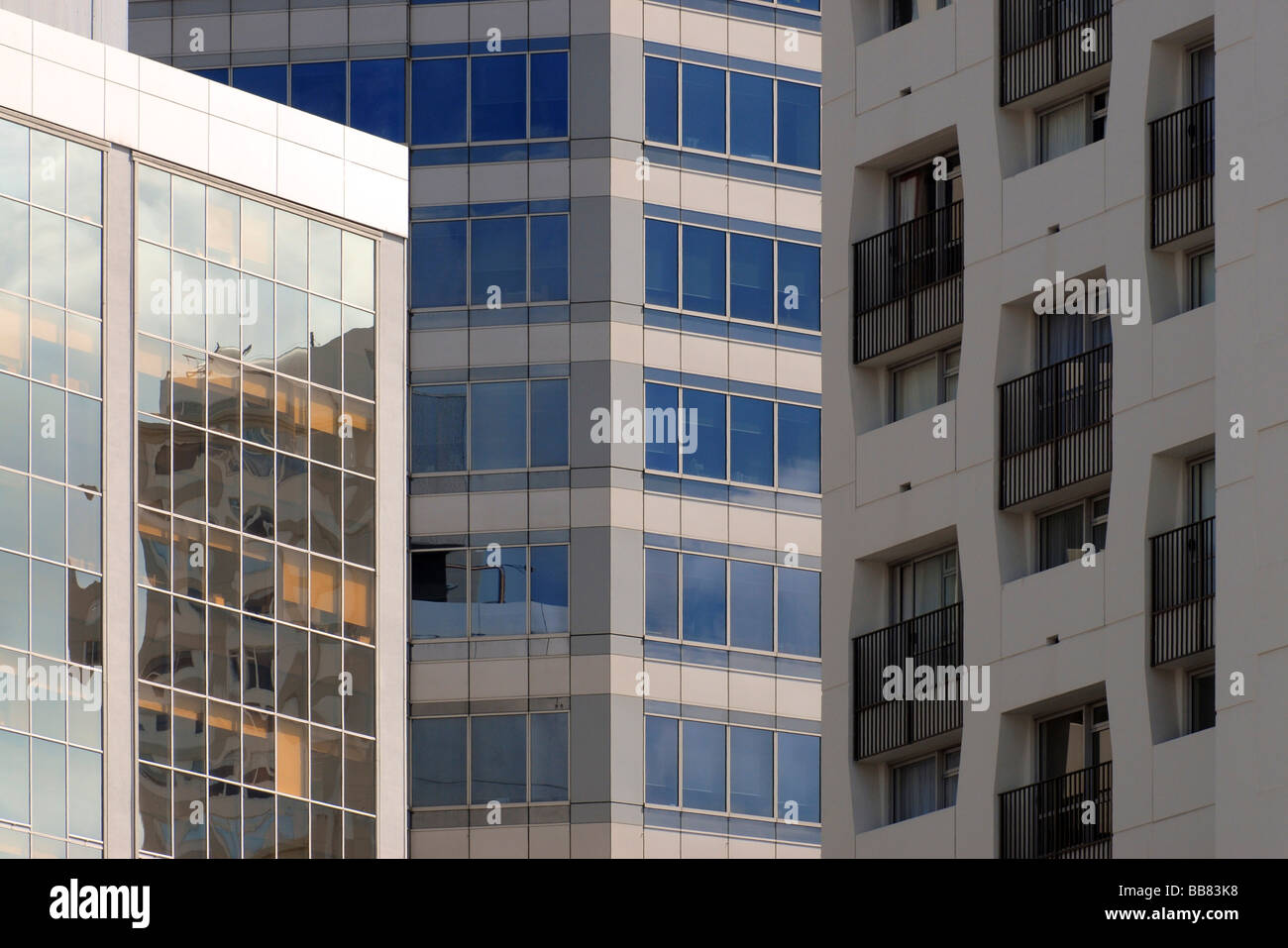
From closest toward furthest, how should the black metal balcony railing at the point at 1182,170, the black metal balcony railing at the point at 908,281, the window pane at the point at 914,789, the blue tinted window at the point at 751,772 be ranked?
the black metal balcony railing at the point at 1182,170 < the window pane at the point at 914,789 < the black metal balcony railing at the point at 908,281 < the blue tinted window at the point at 751,772

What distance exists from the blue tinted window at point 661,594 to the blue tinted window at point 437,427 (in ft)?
18.9

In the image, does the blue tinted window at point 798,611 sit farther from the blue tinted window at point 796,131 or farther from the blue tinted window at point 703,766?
the blue tinted window at point 796,131

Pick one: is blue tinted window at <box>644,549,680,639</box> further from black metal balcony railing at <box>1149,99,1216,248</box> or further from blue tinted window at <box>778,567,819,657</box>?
black metal balcony railing at <box>1149,99,1216,248</box>

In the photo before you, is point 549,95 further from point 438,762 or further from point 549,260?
point 438,762

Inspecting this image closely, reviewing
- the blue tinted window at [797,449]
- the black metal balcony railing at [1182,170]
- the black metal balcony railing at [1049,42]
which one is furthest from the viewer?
the blue tinted window at [797,449]

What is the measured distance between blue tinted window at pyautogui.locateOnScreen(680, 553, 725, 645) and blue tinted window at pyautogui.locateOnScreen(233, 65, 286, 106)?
16624 mm

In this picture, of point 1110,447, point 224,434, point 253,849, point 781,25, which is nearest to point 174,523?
point 224,434

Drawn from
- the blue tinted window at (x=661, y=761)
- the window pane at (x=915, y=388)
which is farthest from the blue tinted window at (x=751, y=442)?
the window pane at (x=915, y=388)

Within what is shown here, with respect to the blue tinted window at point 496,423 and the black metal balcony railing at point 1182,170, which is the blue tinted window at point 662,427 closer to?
the blue tinted window at point 496,423

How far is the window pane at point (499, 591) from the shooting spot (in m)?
78.8

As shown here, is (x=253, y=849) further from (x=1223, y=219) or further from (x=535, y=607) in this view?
(x=1223, y=219)

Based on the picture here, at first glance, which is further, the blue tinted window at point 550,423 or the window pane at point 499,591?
the blue tinted window at point 550,423

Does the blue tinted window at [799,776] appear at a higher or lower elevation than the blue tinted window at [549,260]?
lower

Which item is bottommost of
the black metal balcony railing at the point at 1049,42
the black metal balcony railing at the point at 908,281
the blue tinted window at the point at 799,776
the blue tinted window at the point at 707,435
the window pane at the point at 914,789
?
the window pane at the point at 914,789
